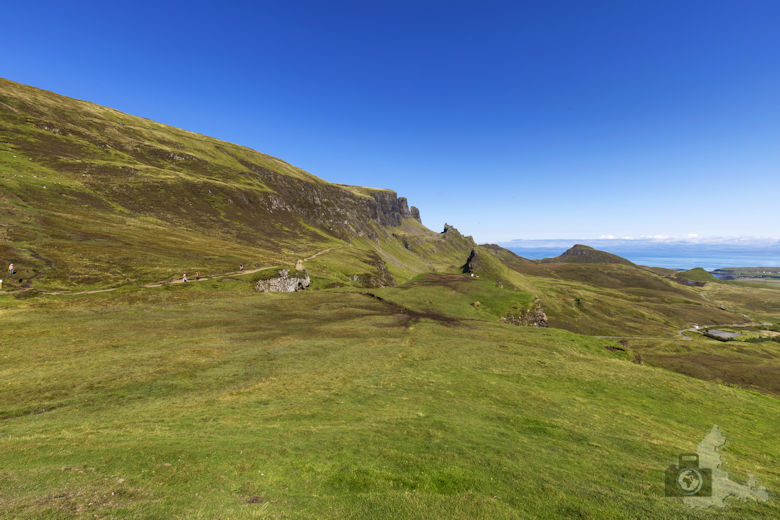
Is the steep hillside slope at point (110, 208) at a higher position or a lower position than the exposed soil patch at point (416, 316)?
higher

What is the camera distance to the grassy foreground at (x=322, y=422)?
1471cm

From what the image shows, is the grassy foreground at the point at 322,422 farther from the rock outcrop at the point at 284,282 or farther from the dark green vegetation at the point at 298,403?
the rock outcrop at the point at 284,282

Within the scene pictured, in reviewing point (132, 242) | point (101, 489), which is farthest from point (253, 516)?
point (132, 242)

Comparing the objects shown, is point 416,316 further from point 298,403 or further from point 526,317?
point 526,317

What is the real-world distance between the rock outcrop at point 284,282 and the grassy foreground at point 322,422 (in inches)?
1000

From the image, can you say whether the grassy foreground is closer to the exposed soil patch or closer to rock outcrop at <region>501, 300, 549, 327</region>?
the exposed soil patch

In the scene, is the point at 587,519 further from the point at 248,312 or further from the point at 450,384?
the point at 248,312

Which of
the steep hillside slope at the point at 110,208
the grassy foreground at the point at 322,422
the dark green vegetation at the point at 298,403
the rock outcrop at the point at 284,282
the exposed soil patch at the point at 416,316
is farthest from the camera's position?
the rock outcrop at the point at 284,282

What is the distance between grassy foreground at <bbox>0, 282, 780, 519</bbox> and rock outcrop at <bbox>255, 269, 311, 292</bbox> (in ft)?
83.3

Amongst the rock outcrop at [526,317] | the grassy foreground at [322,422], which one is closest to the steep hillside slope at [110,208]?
the grassy foreground at [322,422]

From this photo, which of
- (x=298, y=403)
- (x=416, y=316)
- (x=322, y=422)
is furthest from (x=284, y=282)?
(x=322, y=422)

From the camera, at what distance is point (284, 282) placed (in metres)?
85.5

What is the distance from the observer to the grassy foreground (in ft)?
48.3

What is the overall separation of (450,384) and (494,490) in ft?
65.4
